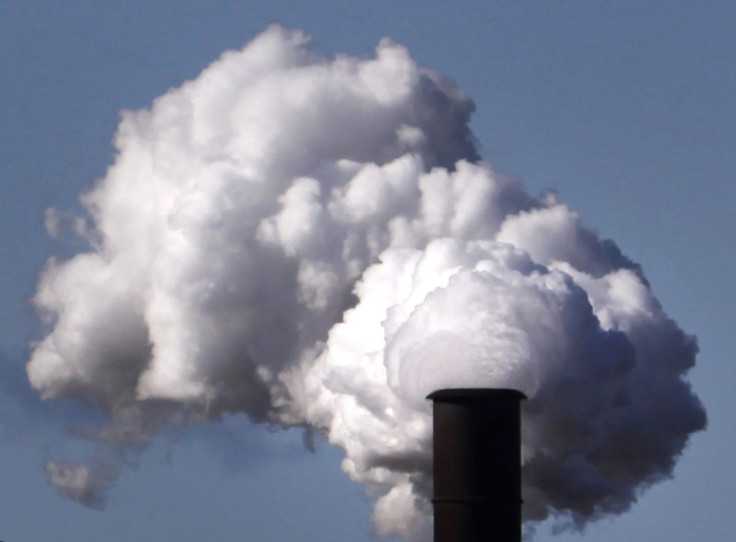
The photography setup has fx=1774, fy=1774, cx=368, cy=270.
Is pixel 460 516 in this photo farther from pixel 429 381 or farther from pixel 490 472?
pixel 429 381

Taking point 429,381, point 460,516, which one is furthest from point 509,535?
point 429,381

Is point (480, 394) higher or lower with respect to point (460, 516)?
higher

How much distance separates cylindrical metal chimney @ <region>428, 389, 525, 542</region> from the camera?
40875 mm

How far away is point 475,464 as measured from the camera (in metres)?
40.8

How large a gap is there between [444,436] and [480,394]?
1.30 m

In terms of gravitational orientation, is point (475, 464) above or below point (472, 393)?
below

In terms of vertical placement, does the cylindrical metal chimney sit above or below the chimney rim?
below

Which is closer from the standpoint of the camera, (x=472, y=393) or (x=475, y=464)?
(x=475, y=464)

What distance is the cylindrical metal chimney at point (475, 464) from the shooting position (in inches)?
1609

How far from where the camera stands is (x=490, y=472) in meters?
40.9

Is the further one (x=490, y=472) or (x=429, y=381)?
(x=429, y=381)

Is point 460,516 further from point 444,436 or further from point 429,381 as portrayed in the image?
point 429,381

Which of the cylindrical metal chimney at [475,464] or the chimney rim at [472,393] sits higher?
the chimney rim at [472,393]

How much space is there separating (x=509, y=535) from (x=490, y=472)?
5.37 ft
